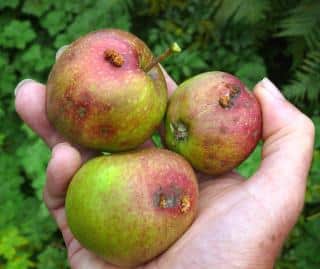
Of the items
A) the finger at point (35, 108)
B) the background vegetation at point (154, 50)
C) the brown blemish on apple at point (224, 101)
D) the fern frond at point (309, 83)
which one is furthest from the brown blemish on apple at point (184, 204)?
the fern frond at point (309, 83)

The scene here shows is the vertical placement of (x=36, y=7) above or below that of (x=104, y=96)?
below

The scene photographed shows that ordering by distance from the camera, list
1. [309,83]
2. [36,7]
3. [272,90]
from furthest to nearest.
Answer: [36,7]
[309,83]
[272,90]

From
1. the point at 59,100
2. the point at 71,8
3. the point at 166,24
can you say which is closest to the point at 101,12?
the point at 71,8

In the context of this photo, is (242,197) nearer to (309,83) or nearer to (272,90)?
(272,90)


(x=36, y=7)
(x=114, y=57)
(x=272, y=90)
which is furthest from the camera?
(x=36, y=7)

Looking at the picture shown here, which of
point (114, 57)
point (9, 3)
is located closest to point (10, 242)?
point (114, 57)

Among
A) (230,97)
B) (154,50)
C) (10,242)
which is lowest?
(10,242)

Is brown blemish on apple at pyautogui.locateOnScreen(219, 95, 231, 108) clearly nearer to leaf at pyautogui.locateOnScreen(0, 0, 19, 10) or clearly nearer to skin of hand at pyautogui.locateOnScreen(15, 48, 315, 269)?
skin of hand at pyautogui.locateOnScreen(15, 48, 315, 269)
